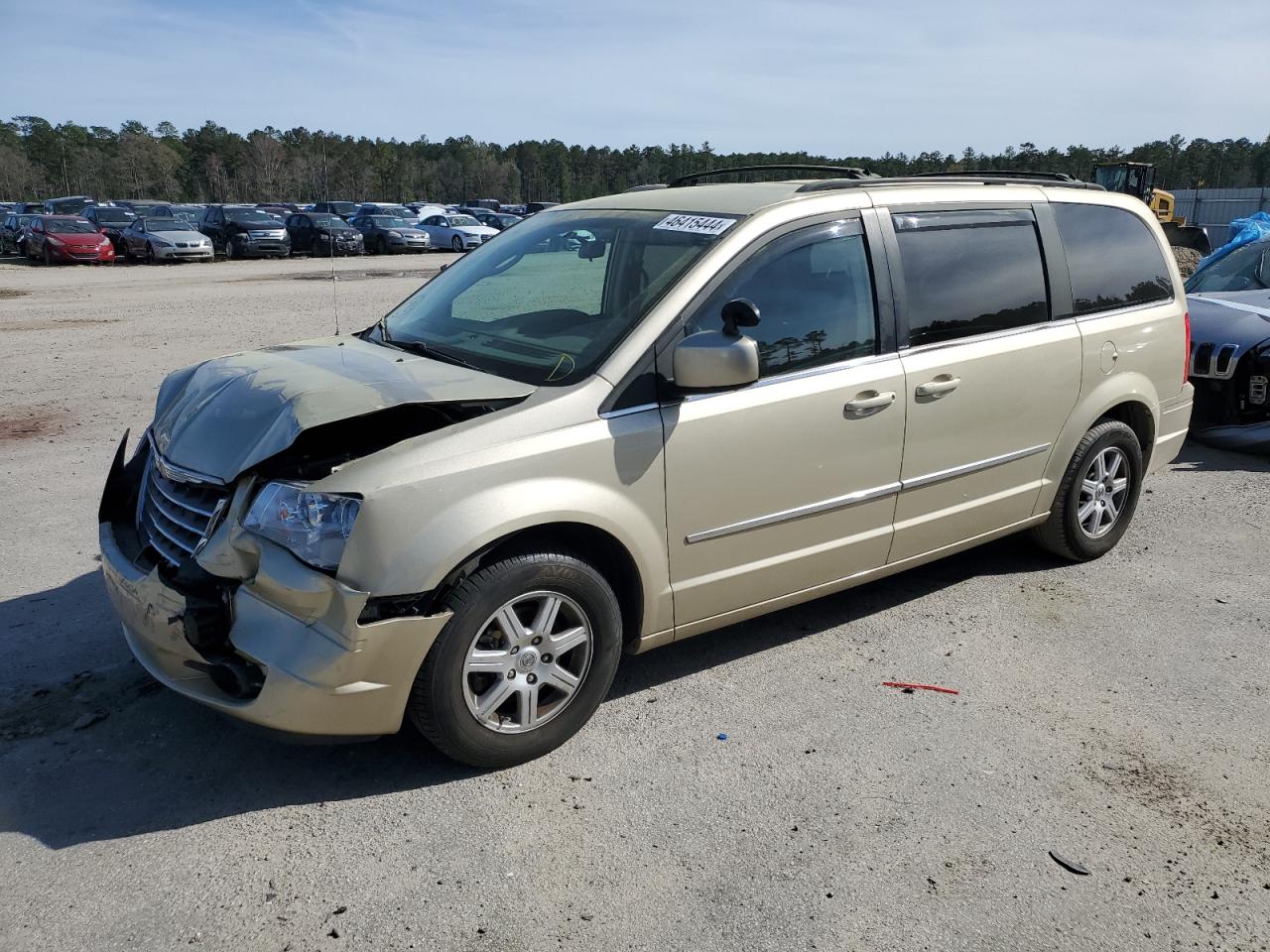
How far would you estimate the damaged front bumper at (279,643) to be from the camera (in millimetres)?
3123

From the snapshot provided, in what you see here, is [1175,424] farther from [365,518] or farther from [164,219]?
[164,219]

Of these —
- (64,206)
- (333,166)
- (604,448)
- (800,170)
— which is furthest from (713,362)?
(333,166)

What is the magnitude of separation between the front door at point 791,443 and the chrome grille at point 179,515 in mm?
1571

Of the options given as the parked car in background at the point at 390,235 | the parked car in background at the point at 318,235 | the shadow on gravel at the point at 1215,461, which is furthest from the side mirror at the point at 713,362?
the parked car in background at the point at 390,235

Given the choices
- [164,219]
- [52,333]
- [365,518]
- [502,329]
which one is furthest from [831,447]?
[164,219]

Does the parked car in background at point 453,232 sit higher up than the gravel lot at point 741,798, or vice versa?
the parked car in background at point 453,232

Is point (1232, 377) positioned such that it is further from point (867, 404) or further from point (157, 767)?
point (157, 767)

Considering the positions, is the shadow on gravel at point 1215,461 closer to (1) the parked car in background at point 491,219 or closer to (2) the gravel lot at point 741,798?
(2) the gravel lot at point 741,798

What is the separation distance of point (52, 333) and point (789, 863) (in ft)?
47.0

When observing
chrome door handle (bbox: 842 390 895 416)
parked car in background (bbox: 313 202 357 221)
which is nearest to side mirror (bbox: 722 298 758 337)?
chrome door handle (bbox: 842 390 895 416)

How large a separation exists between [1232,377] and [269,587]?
7.33 metres

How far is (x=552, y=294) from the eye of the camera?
14.5ft

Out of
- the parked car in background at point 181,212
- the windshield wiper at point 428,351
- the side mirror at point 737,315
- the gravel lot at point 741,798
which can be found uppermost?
the parked car in background at point 181,212

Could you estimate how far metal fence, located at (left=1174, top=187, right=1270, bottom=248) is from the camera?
139ft
